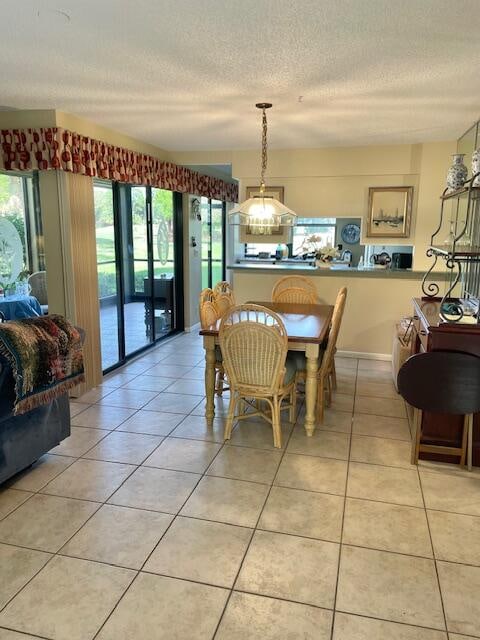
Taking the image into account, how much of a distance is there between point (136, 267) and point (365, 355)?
282cm

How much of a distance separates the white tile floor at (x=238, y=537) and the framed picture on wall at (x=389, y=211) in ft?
8.07

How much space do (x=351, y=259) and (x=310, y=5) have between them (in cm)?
625

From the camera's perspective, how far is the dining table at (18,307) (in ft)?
13.9

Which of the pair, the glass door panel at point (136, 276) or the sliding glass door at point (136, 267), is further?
the glass door panel at point (136, 276)

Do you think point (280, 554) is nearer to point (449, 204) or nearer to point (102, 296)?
point (102, 296)

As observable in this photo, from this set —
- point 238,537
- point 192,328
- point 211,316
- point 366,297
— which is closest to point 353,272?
point 366,297

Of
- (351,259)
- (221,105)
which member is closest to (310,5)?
(221,105)

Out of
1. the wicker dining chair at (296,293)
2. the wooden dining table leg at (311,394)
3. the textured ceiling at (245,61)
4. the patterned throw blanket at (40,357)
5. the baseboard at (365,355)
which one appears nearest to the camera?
the textured ceiling at (245,61)

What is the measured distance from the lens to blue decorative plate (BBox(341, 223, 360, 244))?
8.03m

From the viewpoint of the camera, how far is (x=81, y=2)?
1.88 m

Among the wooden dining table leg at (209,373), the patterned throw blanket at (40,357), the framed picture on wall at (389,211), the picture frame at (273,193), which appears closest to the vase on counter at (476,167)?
the wooden dining table leg at (209,373)

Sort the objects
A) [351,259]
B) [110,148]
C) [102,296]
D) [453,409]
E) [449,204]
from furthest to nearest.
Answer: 1. [351,259]
2. [449,204]
3. [102,296]
4. [110,148]
5. [453,409]

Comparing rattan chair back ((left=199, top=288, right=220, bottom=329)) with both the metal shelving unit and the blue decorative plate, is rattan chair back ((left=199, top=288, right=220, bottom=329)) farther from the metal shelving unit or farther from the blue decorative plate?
the blue decorative plate

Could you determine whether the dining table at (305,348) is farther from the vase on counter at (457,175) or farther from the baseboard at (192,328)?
the baseboard at (192,328)
